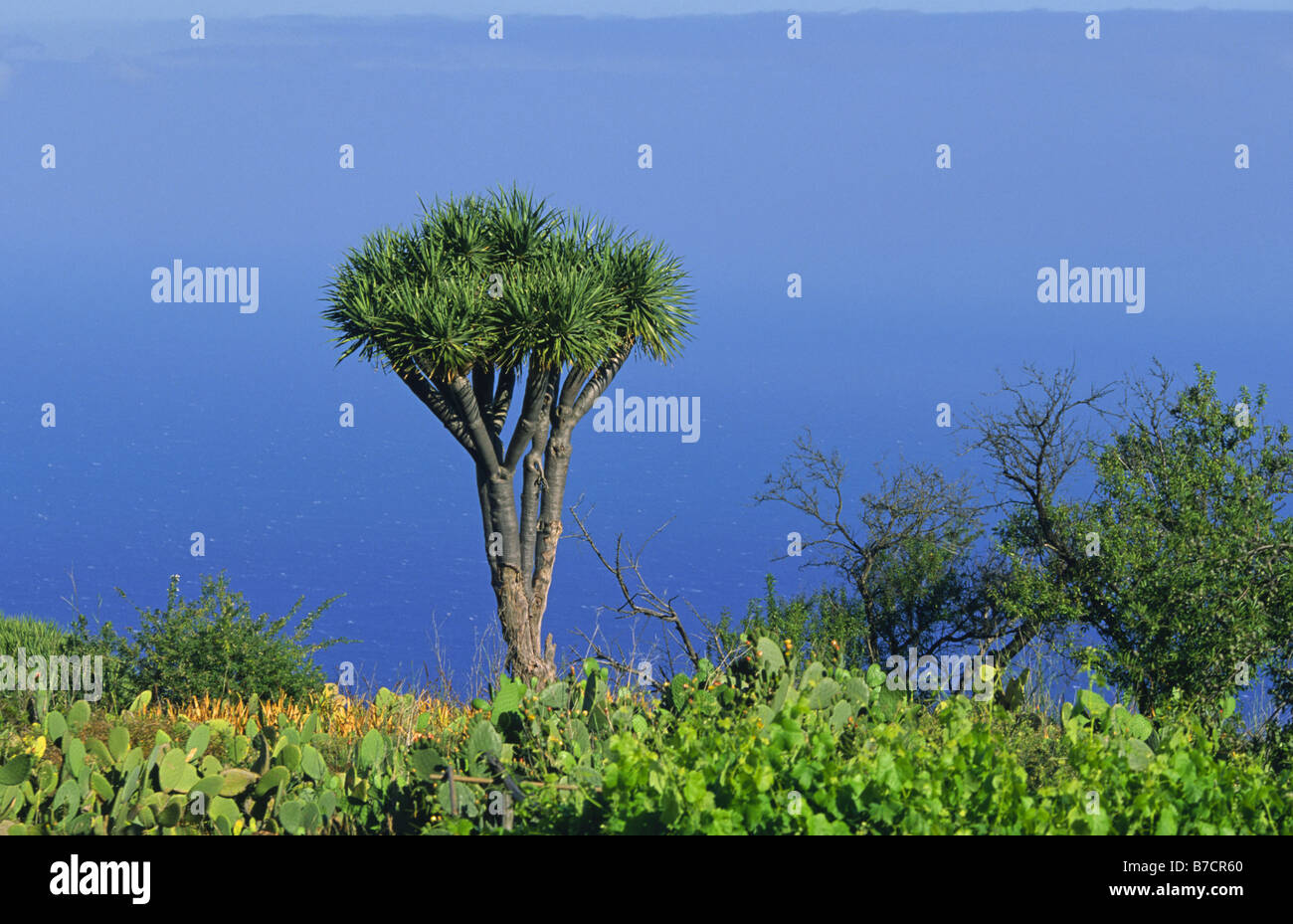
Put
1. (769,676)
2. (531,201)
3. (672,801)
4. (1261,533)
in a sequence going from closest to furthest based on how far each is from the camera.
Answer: (672,801) < (769,676) < (1261,533) < (531,201)

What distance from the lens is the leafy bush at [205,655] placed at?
Answer: 35.8 feet

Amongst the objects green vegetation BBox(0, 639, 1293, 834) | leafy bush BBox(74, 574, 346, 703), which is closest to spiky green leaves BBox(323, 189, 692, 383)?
leafy bush BBox(74, 574, 346, 703)

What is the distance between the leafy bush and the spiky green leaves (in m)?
3.36

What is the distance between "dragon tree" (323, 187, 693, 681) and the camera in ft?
42.3

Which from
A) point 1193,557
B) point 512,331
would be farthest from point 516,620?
point 1193,557

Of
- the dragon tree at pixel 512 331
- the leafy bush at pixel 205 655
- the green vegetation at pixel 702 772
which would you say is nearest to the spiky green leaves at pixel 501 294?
the dragon tree at pixel 512 331

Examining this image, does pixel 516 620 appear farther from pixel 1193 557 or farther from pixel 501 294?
pixel 1193 557

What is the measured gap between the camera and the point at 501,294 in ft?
44.1

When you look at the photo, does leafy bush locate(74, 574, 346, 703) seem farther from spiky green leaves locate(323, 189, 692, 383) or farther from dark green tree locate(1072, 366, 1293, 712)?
dark green tree locate(1072, 366, 1293, 712)

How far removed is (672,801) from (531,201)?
10.7 m
